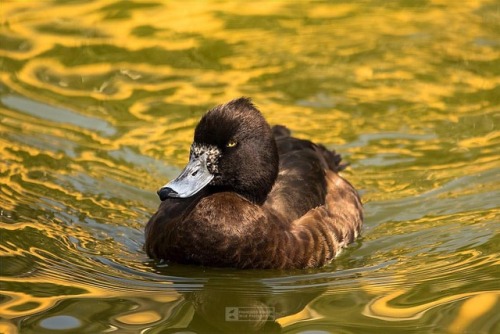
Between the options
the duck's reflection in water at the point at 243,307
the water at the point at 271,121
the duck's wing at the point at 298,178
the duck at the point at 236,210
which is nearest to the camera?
the duck's reflection in water at the point at 243,307

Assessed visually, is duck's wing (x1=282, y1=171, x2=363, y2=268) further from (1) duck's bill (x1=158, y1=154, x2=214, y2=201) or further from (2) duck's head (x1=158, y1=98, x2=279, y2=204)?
(1) duck's bill (x1=158, y1=154, x2=214, y2=201)

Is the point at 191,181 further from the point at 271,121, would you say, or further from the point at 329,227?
the point at 271,121

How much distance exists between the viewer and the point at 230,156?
879 centimetres

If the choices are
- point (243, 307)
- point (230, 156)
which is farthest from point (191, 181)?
point (243, 307)

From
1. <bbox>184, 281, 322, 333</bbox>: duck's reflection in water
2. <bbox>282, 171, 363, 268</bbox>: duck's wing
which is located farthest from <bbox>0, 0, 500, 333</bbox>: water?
<bbox>282, 171, 363, 268</bbox>: duck's wing

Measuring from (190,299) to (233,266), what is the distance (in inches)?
24.3

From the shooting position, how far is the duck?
8.67m

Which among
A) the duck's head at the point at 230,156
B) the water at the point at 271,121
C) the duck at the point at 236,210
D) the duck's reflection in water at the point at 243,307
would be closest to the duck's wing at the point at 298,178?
the duck at the point at 236,210

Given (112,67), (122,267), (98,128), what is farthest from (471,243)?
(112,67)

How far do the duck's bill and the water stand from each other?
23.0 inches

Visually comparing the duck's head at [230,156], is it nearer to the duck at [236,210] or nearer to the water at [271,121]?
the duck at [236,210]

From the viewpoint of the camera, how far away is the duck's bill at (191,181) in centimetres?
870

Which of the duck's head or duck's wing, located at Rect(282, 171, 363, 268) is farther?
duck's wing, located at Rect(282, 171, 363, 268)

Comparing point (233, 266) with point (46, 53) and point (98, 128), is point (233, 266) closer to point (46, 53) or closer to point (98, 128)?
point (98, 128)
